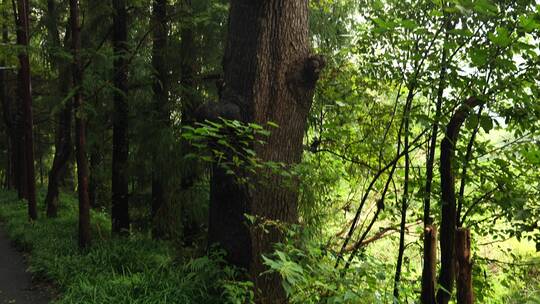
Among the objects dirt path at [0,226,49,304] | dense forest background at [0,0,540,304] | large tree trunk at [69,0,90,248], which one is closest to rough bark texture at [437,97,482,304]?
dense forest background at [0,0,540,304]

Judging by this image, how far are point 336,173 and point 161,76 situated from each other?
4.73 metres

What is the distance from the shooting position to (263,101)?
4246mm

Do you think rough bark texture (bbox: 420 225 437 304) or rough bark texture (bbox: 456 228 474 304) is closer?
rough bark texture (bbox: 456 228 474 304)

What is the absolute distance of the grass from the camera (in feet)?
14.5

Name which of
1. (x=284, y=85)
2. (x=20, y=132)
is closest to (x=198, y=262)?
(x=284, y=85)

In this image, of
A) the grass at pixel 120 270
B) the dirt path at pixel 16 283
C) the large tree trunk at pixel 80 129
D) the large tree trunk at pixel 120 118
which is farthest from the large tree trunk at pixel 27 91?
the large tree trunk at pixel 80 129

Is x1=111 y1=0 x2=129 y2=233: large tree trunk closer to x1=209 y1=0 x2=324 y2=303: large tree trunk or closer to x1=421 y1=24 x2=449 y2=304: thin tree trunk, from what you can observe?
x1=209 y1=0 x2=324 y2=303: large tree trunk

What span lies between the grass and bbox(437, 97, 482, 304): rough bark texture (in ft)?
5.47

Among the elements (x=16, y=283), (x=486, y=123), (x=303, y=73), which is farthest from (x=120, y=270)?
(x=486, y=123)

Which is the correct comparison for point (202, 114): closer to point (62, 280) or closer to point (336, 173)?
point (336, 173)

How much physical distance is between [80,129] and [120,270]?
265 cm

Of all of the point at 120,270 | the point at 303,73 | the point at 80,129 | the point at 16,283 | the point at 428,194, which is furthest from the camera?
the point at 80,129

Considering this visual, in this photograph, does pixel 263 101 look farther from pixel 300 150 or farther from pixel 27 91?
pixel 27 91

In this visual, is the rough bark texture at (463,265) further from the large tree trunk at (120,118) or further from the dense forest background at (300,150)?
the large tree trunk at (120,118)
